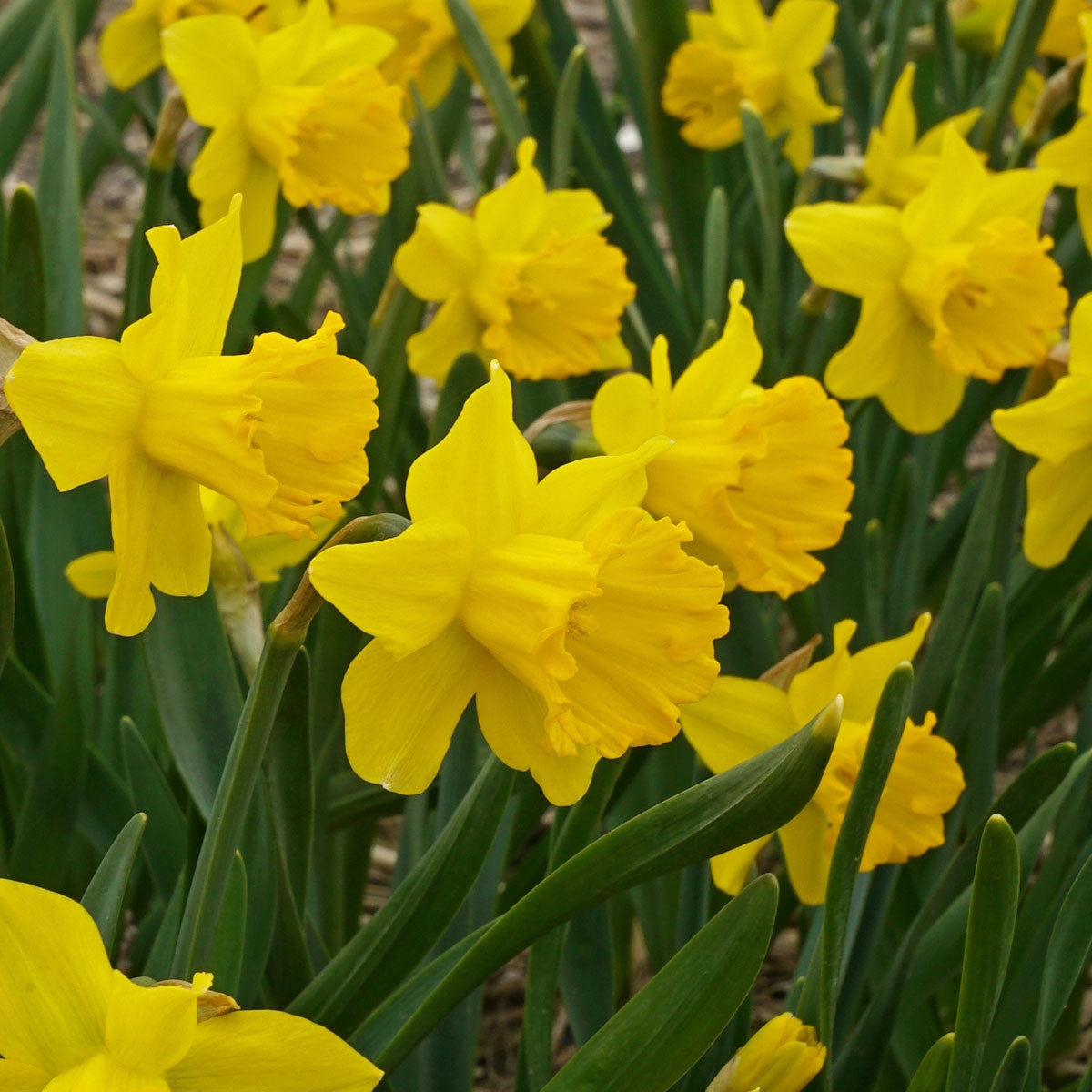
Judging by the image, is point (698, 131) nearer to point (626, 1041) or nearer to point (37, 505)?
point (37, 505)

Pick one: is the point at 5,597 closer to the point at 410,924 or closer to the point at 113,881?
the point at 113,881

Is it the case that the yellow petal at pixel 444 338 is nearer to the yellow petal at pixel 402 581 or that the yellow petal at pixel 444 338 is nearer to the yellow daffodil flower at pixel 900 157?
the yellow daffodil flower at pixel 900 157

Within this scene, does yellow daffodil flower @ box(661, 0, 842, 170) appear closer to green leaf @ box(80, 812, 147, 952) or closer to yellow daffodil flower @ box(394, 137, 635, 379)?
yellow daffodil flower @ box(394, 137, 635, 379)

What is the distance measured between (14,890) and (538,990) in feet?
1.68

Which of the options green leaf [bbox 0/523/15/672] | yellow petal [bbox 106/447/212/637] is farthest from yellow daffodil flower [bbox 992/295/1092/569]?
green leaf [bbox 0/523/15/672]

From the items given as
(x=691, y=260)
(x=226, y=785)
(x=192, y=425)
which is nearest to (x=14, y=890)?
(x=226, y=785)

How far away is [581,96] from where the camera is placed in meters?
2.13

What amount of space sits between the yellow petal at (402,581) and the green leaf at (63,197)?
0.98 metres

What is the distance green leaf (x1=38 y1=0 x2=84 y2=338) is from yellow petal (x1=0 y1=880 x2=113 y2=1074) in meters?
1.08

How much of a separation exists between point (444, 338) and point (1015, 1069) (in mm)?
1009

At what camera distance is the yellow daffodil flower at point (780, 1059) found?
36.6 inches

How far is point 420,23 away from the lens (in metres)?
1.89

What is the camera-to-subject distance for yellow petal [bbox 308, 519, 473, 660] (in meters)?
0.77

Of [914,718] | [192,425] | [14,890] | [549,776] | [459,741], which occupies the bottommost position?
[914,718]
